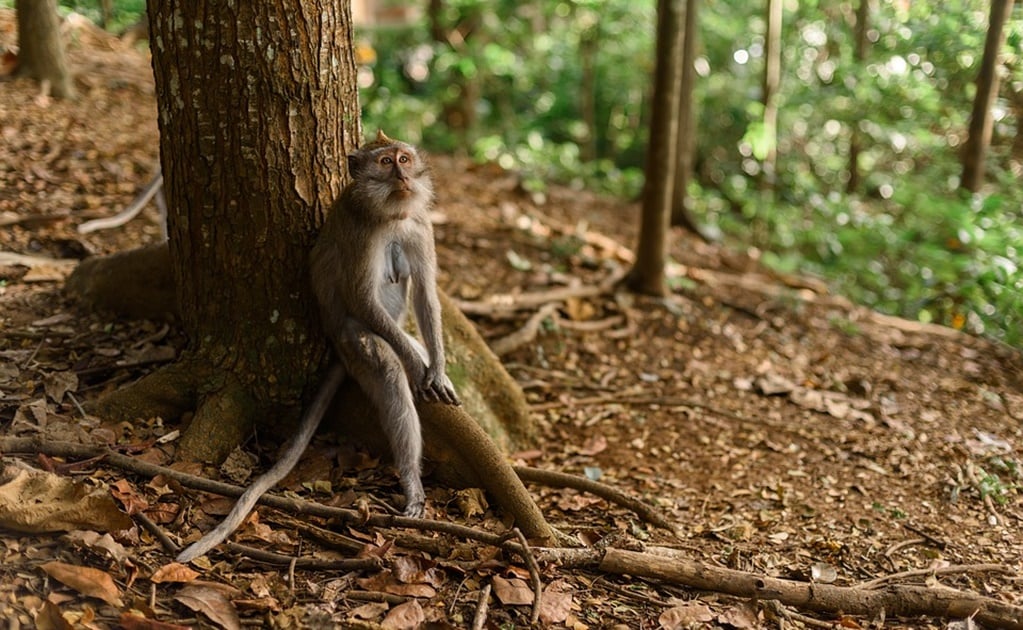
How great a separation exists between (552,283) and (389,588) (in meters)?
4.55

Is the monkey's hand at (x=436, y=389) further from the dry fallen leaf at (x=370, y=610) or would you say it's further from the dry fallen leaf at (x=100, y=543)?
Answer: the dry fallen leaf at (x=100, y=543)

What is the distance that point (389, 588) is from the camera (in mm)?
3826

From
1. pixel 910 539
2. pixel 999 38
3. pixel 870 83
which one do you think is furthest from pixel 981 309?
pixel 910 539

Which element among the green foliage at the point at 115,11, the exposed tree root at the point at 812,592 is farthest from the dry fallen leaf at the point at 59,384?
A: the green foliage at the point at 115,11

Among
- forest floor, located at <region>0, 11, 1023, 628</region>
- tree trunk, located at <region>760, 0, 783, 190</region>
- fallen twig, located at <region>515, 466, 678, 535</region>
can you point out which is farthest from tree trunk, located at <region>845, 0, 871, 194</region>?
fallen twig, located at <region>515, 466, 678, 535</region>

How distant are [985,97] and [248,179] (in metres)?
8.35

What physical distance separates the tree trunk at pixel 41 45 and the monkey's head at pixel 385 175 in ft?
20.3

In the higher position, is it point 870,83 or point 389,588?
point 870,83

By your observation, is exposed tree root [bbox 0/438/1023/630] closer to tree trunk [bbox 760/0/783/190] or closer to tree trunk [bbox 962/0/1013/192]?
tree trunk [bbox 962/0/1013/192]

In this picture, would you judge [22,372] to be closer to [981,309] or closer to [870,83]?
[981,309]

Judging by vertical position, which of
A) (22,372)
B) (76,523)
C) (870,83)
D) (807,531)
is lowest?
(807,531)

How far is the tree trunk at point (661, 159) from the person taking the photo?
7488 millimetres

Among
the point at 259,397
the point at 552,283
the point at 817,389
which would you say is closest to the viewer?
the point at 259,397

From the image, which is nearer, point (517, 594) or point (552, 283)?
point (517, 594)
